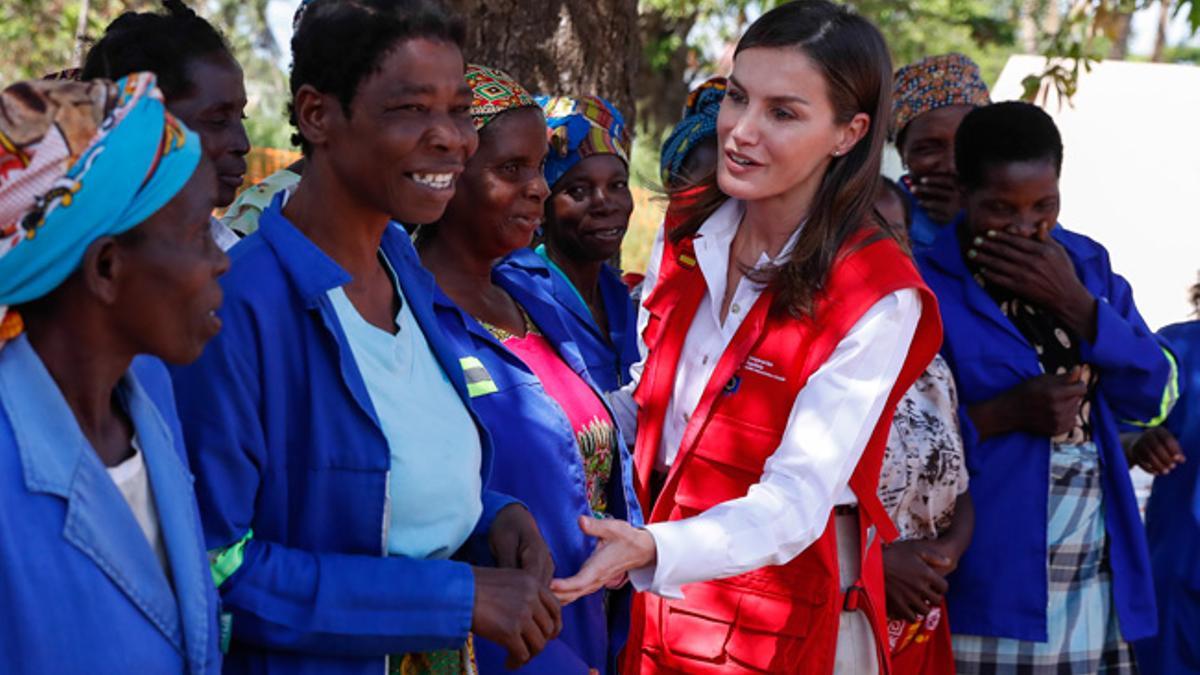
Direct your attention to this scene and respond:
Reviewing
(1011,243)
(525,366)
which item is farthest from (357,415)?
(1011,243)

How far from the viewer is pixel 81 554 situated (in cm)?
167

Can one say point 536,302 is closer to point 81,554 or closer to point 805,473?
point 805,473

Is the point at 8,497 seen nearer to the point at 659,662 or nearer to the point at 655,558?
the point at 655,558

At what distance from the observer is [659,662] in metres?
3.01

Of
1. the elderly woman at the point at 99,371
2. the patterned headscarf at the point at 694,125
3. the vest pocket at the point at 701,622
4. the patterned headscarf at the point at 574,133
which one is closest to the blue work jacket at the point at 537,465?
the vest pocket at the point at 701,622

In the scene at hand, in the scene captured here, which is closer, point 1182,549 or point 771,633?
point 771,633

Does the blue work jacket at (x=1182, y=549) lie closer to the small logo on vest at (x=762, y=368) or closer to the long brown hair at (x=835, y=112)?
the long brown hair at (x=835, y=112)

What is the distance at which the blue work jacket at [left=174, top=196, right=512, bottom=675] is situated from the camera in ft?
6.66

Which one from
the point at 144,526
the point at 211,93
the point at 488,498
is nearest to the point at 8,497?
the point at 144,526

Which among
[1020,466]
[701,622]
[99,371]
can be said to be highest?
[99,371]

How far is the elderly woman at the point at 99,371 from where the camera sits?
1.63 metres

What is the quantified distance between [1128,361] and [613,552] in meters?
1.95

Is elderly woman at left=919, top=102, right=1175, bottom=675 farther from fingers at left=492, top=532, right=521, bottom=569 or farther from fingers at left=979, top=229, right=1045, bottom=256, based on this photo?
fingers at left=492, top=532, right=521, bottom=569

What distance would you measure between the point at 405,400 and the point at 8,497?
2.48ft
